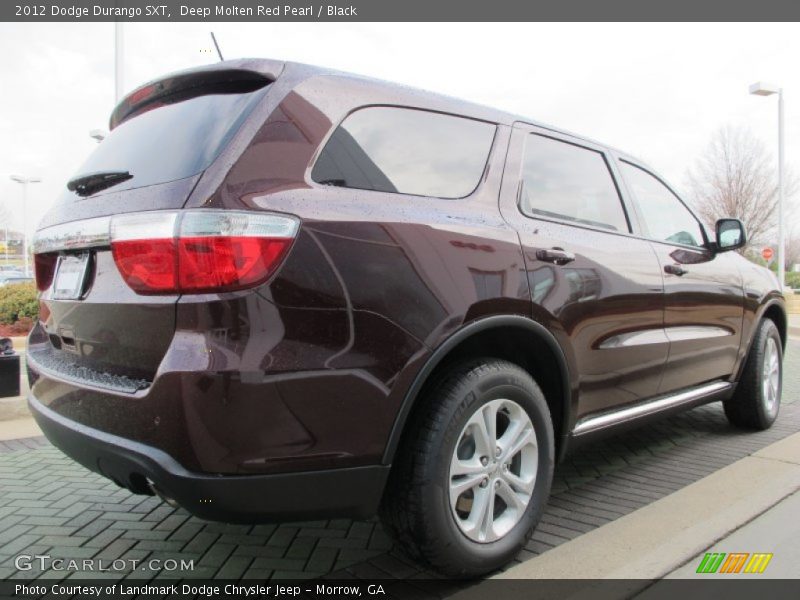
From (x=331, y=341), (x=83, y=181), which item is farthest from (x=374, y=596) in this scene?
(x=83, y=181)

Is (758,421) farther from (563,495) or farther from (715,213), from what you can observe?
(715,213)

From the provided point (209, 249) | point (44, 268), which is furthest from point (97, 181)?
point (209, 249)

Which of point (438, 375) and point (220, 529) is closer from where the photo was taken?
point (438, 375)

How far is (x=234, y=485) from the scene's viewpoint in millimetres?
1730

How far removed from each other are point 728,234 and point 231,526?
3.41 m

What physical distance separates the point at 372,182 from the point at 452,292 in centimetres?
46

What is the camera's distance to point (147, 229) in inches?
71.8

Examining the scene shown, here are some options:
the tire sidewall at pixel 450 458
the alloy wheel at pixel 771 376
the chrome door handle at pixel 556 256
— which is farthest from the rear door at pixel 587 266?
the alloy wheel at pixel 771 376

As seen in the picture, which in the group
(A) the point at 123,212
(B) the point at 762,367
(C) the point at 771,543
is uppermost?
(A) the point at 123,212

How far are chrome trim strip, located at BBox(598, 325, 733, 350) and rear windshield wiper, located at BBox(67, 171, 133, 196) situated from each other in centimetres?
208

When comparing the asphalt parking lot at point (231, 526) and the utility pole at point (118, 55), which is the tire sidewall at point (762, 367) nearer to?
the asphalt parking lot at point (231, 526)

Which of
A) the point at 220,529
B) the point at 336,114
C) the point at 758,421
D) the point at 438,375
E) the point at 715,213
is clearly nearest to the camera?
the point at 336,114

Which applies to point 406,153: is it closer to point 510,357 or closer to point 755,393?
point 510,357

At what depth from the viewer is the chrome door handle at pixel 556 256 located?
2.51 metres
